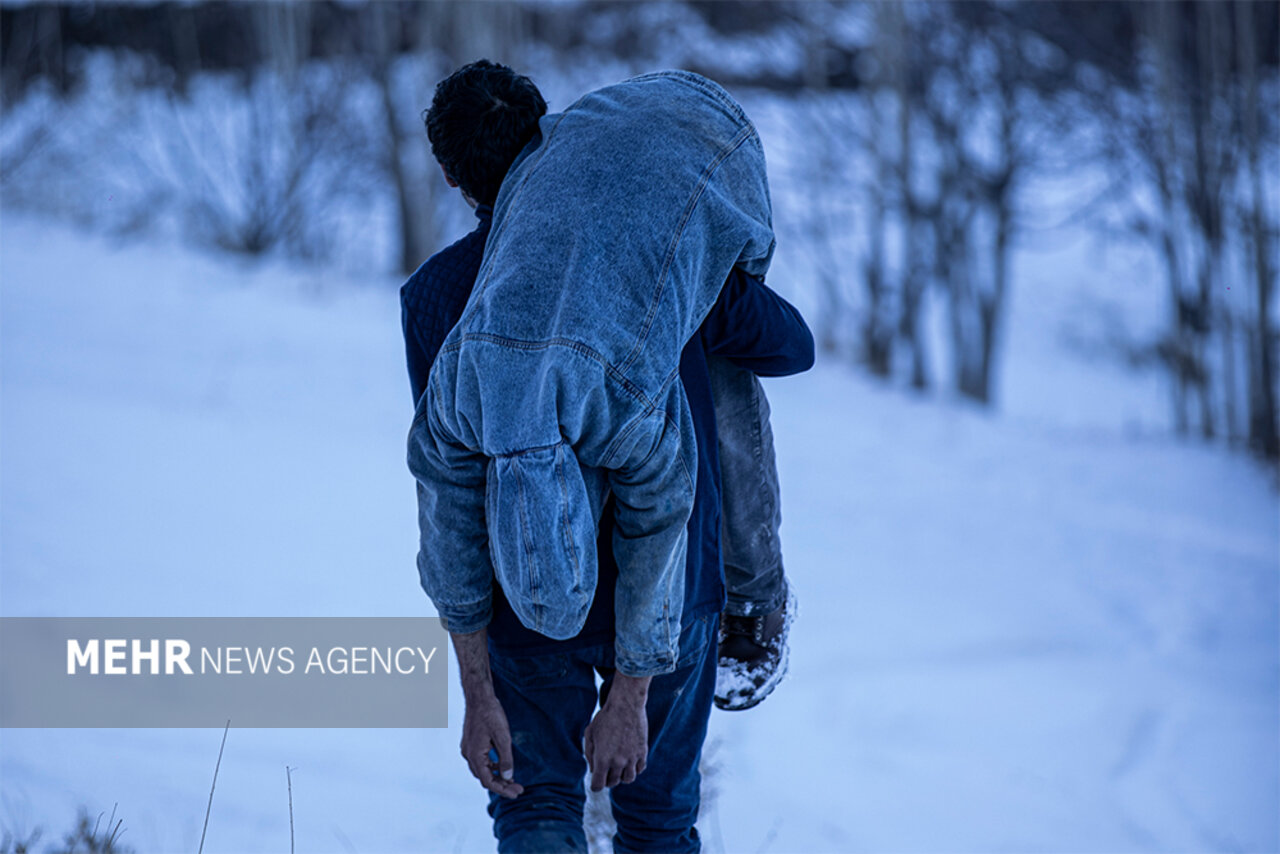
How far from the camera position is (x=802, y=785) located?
9.43 ft

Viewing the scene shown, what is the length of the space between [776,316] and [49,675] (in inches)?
93.3

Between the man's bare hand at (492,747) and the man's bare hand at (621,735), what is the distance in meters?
0.12

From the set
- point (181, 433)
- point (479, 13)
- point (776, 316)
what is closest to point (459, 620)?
point (776, 316)

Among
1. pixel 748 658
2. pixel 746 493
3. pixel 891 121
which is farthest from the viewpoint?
pixel 891 121

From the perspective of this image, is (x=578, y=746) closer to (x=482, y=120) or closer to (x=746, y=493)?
(x=746, y=493)

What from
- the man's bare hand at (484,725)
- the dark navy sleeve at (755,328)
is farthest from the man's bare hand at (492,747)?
the dark navy sleeve at (755,328)

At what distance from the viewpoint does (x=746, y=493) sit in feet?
5.58

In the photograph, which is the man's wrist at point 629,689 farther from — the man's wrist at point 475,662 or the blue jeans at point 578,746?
the man's wrist at point 475,662

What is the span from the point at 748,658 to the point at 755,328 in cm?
60

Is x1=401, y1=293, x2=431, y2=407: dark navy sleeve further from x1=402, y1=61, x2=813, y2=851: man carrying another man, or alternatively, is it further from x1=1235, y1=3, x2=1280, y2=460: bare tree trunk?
x1=1235, y1=3, x2=1280, y2=460: bare tree trunk

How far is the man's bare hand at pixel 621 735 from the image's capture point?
1.50 metres

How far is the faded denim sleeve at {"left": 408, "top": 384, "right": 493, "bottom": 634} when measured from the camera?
56.7 inches

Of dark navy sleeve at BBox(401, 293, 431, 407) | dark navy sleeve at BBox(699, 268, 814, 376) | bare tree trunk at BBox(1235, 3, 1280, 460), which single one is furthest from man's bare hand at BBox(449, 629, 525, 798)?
bare tree trunk at BBox(1235, 3, 1280, 460)

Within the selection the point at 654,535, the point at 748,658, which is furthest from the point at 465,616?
the point at 748,658
